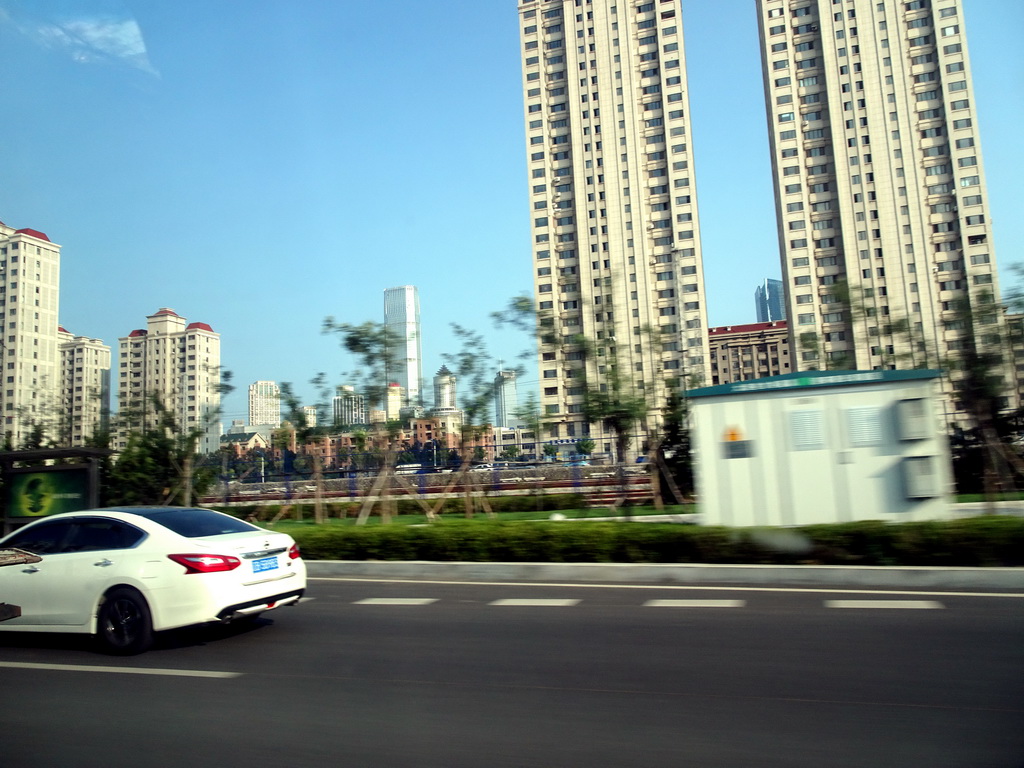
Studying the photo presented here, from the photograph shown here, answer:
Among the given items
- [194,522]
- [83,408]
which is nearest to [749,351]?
[83,408]

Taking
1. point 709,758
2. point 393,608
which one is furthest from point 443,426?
point 709,758

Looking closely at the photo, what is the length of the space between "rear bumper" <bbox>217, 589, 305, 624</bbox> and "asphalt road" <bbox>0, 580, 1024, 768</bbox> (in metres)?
0.32

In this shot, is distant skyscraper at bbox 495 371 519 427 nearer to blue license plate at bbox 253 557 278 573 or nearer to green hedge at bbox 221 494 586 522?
green hedge at bbox 221 494 586 522

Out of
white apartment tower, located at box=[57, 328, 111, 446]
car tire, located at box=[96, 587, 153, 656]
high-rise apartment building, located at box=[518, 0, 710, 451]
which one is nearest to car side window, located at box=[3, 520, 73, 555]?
car tire, located at box=[96, 587, 153, 656]

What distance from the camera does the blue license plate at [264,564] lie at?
700 centimetres

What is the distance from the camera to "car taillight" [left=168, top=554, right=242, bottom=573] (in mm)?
6664

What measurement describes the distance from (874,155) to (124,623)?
90.4 meters

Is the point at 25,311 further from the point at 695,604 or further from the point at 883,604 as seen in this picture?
the point at 883,604

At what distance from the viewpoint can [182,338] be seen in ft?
172

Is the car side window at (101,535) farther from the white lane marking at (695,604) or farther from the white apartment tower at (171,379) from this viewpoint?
the white apartment tower at (171,379)

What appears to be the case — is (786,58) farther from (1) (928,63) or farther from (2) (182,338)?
(2) (182,338)

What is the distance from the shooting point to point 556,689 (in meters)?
5.33

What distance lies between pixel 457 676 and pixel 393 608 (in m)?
3.20

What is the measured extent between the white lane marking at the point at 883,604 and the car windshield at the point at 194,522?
589 cm
